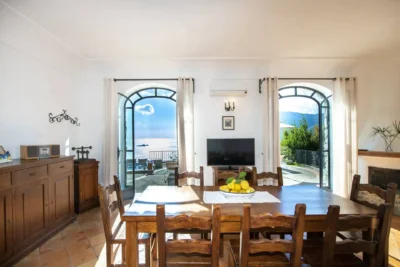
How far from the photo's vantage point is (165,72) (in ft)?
15.3

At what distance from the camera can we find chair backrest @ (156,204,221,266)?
134 centimetres

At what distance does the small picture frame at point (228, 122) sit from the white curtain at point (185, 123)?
2.32ft

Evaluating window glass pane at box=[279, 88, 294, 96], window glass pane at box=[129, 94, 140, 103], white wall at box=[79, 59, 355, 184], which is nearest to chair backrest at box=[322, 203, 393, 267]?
white wall at box=[79, 59, 355, 184]

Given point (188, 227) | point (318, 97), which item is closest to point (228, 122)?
point (318, 97)

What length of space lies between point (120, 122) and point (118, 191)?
289 centimetres

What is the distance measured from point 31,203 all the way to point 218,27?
3.36 meters

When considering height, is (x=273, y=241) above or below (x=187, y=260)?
above

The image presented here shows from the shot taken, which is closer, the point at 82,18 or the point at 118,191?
the point at 118,191

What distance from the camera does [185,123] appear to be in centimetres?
453

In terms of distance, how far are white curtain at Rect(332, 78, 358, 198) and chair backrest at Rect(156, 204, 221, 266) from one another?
4.26m

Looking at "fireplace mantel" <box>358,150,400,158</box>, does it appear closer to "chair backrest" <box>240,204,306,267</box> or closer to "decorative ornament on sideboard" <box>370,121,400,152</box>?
"decorative ornament on sideboard" <box>370,121,400,152</box>

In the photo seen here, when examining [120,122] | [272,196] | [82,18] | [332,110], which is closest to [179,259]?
[272,196]

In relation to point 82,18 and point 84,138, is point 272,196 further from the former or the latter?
point 84,138

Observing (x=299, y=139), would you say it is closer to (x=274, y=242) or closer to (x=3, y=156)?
(x=274, y=242)
